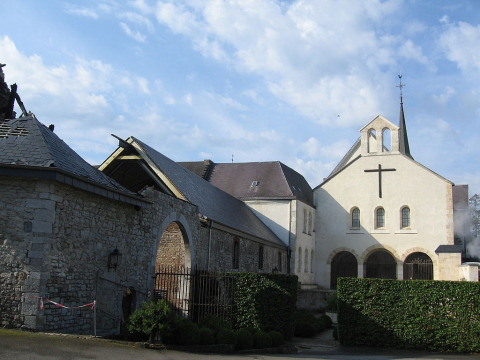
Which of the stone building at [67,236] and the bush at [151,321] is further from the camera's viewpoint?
the bush at [151,321]

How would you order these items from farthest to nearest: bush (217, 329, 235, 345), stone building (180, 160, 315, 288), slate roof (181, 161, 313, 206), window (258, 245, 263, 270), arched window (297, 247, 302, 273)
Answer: slate roof (181, 161, 313, 206), arched window (297, 247, 302, 273), stone building (180, 160, 315, 288), window (258, 245, 263, 270), bush (217, 329, 235, 345)

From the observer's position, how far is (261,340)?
1313cm

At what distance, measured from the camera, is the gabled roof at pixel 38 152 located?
10047 millimetres

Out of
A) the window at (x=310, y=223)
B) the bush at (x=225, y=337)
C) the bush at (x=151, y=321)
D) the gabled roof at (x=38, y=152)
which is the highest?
the window at (x=310, y=223)

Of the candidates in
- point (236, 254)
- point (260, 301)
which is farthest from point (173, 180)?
point (260, 301)

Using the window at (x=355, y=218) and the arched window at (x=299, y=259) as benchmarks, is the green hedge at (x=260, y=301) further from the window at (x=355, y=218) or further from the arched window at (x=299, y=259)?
the window at (x=355, y=218)

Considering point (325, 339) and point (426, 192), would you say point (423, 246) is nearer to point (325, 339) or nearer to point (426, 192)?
point (426, 192)

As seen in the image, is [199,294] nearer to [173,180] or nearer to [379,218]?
[173,180]

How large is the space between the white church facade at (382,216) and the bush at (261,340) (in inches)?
736

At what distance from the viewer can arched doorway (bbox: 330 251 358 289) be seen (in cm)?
3183

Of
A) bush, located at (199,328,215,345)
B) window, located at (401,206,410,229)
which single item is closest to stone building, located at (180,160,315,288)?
window, located at (401,206,410,229)

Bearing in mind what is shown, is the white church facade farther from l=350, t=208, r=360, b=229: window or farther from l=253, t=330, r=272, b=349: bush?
l=253, t=330, r=272, b=349: bush

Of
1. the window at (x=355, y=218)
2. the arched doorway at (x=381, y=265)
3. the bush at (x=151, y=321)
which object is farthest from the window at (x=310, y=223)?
the bush at (x=151, y=321)

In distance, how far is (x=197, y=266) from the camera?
17.0 m
